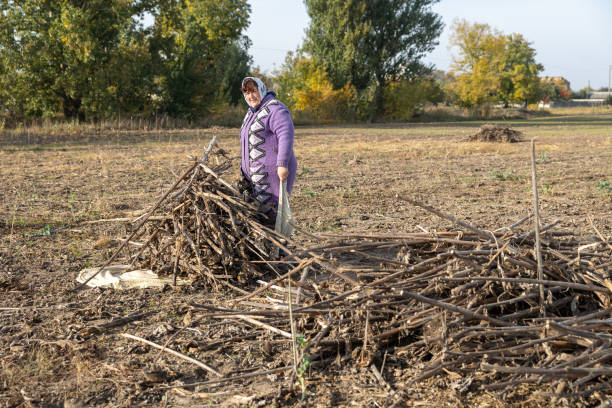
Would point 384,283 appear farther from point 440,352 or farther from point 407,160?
point 407,160

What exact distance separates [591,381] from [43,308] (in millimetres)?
3858

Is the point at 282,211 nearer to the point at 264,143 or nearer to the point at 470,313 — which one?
the point at 264,143

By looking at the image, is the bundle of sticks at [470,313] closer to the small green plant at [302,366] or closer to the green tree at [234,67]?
the small green plant at [302,366]

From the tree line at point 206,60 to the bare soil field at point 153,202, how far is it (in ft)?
32.9

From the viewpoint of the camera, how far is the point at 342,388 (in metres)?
2.97

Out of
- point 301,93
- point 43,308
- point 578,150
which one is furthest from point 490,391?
point 301,93

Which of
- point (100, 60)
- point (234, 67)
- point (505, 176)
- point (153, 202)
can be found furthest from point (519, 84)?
point (153, 202)

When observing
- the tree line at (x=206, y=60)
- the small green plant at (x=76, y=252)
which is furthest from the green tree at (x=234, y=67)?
the small green plant at (x=76, y=252)

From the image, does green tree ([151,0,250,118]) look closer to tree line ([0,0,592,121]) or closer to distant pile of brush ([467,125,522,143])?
tree line ([0,0,592,121])

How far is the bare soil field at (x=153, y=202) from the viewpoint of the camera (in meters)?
2.99

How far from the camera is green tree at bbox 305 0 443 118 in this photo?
133 feet

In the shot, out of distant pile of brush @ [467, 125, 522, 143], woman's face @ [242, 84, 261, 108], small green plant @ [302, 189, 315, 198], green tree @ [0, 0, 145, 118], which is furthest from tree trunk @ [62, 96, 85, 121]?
woman's face @ [242, 84, 261, 108]

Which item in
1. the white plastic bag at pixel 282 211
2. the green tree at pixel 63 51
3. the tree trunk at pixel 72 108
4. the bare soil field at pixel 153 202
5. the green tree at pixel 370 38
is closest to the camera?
the bare soil field at pixel 153 202

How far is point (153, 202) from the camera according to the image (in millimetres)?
7609
